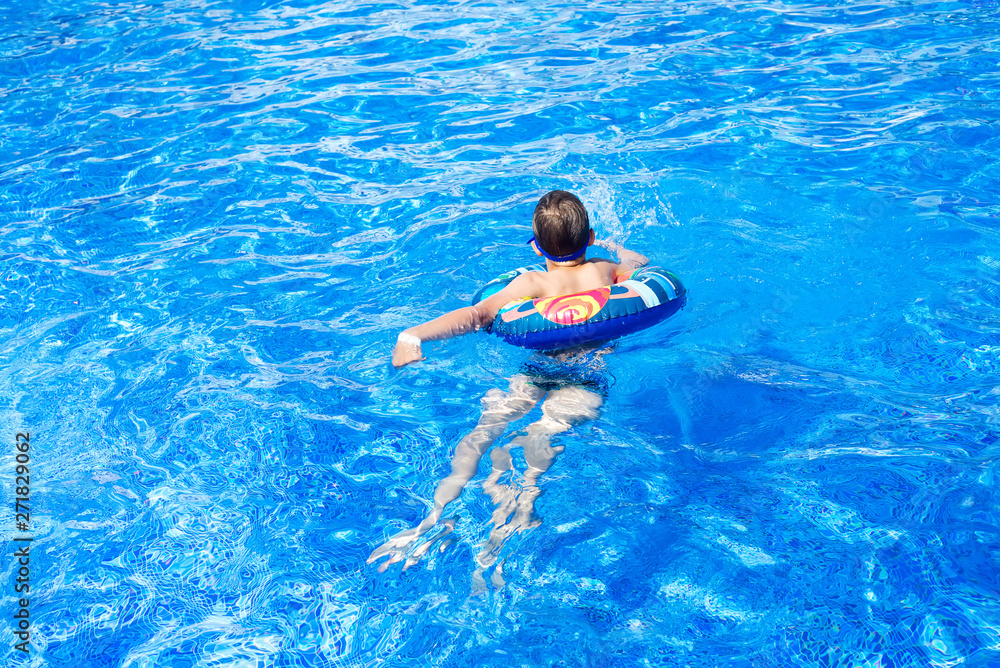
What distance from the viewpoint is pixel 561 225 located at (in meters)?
3.67

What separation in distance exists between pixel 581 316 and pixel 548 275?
32 cm

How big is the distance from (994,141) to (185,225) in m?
6.17

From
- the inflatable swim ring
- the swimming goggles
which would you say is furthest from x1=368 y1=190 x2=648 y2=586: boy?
the inflatable swim ring

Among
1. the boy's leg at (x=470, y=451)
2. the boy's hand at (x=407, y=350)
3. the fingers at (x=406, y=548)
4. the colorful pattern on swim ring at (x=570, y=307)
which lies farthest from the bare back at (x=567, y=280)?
the fingers at (x=406, y=548)

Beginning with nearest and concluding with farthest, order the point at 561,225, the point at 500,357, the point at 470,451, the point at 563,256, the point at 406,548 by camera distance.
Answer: the point at 406,548 → the point at 470,451 → the point at 561,225 → the point at 563,256 → the point at 500,357

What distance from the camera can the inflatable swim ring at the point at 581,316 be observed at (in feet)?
12.1

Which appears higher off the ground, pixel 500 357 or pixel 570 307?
pixel 570 307

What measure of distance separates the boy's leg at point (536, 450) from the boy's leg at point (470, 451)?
0.32 feet

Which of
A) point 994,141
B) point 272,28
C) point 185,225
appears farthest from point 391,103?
point 994,141

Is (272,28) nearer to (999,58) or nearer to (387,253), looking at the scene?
(387,253)

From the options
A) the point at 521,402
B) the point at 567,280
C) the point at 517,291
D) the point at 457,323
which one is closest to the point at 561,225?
the point at 567,280

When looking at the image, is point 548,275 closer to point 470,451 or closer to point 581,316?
point 581,316

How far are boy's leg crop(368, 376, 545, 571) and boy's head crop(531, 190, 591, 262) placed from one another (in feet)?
2.13

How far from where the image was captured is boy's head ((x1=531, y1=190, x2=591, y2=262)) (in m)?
3.66
